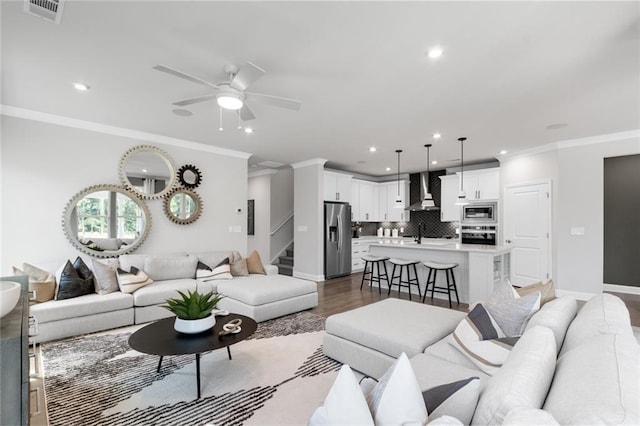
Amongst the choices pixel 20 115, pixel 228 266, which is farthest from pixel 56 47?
pixel 228 266

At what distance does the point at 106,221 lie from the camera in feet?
14.2

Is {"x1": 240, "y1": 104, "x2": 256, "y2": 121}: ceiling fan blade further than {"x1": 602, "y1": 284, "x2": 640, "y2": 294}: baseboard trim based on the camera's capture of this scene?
No

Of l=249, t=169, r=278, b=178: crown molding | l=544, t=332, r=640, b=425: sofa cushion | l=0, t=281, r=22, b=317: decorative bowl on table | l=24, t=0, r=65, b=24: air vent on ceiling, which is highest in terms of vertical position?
l=24, t=0, r=65, b=24: air vent on ceiling

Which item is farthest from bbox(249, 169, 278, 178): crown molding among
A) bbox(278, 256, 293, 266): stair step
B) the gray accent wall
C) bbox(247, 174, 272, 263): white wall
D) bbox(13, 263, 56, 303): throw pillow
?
the gray accent wall

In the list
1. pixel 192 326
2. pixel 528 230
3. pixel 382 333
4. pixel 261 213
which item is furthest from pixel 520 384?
pixel 261 213

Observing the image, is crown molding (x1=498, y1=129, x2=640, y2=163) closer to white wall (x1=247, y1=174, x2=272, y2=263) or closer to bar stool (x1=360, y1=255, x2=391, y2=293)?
bar stool (x1=360, y1=255, x2=391, y2=293)

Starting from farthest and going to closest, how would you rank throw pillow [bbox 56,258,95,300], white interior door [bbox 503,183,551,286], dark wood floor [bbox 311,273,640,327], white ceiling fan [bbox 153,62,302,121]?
white interior door [bbox 503,183,551,286], dark wood floor [bbox 311,273,640,327], throw pillow [bbox 56,258,95,300], white ceiling fan [bbox 153,62,302,121]

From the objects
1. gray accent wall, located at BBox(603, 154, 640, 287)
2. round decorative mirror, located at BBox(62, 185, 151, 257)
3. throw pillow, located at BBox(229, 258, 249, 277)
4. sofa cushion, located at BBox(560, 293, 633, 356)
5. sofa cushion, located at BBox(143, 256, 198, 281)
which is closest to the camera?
sofa cushion, located at BBox(560, 293, 633, 356)

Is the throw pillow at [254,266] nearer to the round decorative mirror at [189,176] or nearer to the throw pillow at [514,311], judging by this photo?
the round decorative mirror at [189,176]

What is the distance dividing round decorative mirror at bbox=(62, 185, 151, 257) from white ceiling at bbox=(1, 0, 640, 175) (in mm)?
1044

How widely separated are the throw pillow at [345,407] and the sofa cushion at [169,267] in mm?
3999

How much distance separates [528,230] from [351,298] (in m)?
3.64

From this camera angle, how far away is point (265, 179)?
8.00 metres

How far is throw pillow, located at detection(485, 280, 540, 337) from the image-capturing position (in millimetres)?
1855
